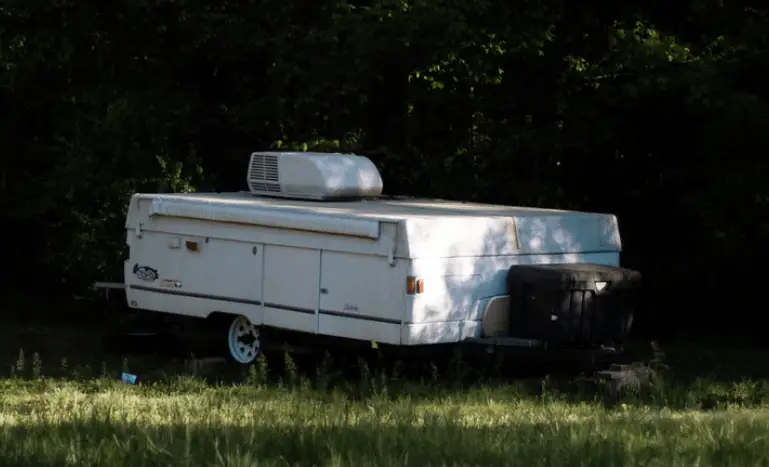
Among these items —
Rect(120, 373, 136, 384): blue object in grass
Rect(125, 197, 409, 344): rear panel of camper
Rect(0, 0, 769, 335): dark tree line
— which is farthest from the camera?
Rect(0, 0, 769, 335): dark tree line

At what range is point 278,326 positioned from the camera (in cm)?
1397

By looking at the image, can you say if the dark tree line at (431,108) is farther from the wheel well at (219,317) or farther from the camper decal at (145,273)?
the wheel well at (219,317)

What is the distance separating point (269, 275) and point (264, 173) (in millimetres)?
2316

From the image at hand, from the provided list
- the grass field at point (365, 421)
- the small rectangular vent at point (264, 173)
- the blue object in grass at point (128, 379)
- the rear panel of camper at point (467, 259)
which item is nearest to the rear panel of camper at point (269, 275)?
the rear panel of camper at point (467, 259)

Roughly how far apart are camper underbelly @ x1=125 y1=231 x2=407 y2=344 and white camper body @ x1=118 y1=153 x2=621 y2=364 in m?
0.01

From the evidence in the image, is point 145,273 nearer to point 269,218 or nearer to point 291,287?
point 269,218

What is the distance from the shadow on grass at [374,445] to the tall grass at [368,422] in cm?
1

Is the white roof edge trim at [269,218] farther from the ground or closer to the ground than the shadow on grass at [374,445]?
farther from the ground

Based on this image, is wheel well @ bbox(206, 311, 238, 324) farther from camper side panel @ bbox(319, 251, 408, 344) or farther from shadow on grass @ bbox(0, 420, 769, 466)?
shadow on grass @ bbox(0, 420, 769, 466)

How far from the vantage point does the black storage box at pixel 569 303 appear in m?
13.1

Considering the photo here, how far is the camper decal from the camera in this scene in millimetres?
15469

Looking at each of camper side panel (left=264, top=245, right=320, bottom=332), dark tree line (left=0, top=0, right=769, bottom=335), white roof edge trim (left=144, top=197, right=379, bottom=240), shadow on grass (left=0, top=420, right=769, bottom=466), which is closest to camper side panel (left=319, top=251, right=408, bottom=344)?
camper side panel (left=264, top=245, right=320, bottom=332)

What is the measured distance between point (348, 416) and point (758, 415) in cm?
342

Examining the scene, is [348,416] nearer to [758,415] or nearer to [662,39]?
[758,415]
